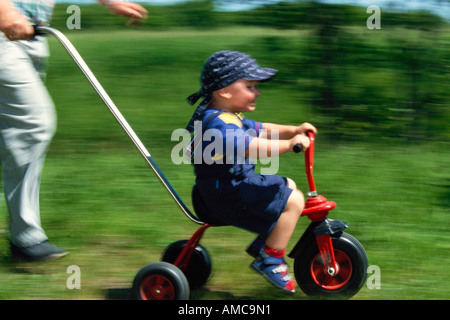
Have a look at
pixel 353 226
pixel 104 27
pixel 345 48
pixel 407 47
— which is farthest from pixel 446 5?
pixel 104 27

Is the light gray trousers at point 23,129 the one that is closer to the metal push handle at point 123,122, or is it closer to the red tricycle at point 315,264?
the metal push handle at point 123,122

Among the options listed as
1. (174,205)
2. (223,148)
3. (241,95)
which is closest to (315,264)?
(223,148)

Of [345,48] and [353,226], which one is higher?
[345,48]

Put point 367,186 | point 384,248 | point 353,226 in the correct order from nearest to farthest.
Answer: point 384,248 → point 353,226 → point 367,186

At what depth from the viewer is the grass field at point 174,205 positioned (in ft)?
11.8

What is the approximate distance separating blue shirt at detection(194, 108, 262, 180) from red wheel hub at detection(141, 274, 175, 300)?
1.59 ft

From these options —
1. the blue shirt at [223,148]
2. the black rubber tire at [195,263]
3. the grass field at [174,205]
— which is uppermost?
the blue shirt at [223,148]

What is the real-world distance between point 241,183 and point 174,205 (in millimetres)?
1570

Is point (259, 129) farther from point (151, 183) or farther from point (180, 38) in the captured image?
A: point (180, 38)

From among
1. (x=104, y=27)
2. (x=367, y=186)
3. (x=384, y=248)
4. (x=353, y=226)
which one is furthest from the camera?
(x=104, y=27)

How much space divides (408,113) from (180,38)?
17.5 feet

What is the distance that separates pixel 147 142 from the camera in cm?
604

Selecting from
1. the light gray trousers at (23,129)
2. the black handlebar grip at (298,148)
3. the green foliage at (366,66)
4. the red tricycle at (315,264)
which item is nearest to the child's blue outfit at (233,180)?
the red tricycle at (315,264)

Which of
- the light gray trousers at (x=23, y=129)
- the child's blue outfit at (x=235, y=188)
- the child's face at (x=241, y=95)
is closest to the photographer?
the child's blue outfit at (x=235, y=188)
